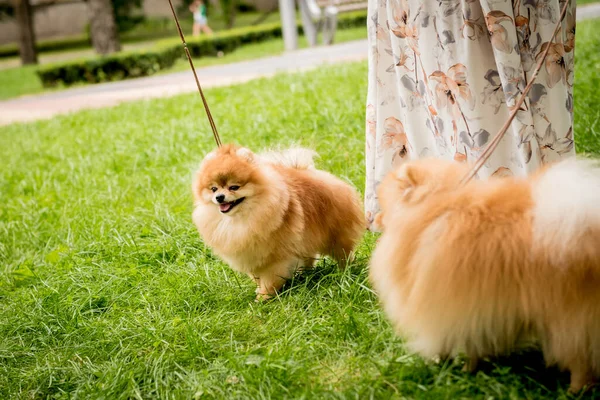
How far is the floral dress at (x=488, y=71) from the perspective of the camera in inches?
94.7

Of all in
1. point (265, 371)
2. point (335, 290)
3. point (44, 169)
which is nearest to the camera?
point (265, 371)

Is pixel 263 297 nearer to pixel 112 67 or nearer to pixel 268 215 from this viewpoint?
pixel 268 215

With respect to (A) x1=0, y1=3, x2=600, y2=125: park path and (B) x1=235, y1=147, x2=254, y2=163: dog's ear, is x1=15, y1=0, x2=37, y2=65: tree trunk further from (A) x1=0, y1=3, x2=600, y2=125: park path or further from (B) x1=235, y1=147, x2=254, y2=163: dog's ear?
(B) x1=235, y1=147, x2=254, y2=163: dog's ear

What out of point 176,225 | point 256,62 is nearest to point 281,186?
point 176,225

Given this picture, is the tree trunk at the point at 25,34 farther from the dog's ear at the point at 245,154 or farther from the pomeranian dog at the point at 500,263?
the pomeranian dog at the point at 500,263

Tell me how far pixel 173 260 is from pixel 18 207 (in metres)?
2.05

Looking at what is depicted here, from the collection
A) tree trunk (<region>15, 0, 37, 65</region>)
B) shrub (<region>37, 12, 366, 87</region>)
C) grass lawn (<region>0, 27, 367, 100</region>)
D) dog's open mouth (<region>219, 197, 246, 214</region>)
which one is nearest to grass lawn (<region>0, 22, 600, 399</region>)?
dog's open mouth (<region>219, 197, 246, 214</region>)

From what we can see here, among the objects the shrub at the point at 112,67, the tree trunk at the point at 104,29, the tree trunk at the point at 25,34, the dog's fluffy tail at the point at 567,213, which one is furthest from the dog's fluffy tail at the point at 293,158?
the tree trunk at the point at 25,34

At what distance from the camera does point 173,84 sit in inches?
419

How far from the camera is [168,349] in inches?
98.6

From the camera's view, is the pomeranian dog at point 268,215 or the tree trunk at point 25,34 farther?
the tree trunk at point 25,34

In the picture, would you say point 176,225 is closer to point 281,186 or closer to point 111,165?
point 281,186

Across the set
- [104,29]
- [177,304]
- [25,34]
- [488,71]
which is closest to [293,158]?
[177,304]

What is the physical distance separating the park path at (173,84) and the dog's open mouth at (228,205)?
6.47 metres
